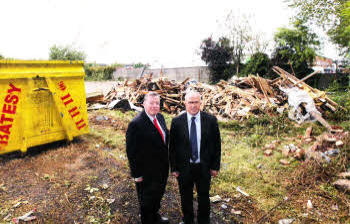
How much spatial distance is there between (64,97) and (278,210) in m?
5.02

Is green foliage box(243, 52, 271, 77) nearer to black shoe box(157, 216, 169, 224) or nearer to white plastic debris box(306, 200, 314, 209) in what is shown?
white plastic debris box(306, 200, 314, 209)

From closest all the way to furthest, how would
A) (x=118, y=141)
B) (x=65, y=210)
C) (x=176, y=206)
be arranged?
(x=65, y=210)
(x=176, y=206)
(x=118, y=141)

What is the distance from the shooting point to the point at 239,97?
934cm

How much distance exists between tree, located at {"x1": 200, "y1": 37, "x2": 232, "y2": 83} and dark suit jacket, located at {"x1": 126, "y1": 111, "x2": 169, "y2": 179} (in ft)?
61.9

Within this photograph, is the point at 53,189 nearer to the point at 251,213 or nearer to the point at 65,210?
the point at 65,210

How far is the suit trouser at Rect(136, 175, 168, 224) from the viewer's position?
8.55 ft

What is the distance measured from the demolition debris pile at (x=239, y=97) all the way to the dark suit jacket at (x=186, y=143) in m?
5.56

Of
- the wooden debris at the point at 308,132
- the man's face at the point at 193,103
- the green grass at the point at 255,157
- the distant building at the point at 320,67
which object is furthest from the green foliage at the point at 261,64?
the man's face at the point at 193,103

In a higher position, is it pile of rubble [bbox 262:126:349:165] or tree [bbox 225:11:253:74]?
tree [bbox 225:11:253:74]

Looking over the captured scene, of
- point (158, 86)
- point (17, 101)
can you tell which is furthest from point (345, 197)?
point (158, 86)

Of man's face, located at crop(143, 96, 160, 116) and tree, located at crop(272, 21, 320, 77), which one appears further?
tree, located at crop(272, 21, 320, 77)

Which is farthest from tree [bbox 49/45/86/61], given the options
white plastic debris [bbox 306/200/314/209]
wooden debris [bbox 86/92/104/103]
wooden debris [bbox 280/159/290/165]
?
white plastic debris [bbox 306/200/314/209]

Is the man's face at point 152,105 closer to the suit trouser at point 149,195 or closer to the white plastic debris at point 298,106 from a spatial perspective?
the suit trouser at point 149,195

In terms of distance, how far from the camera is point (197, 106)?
2586 millimetres
